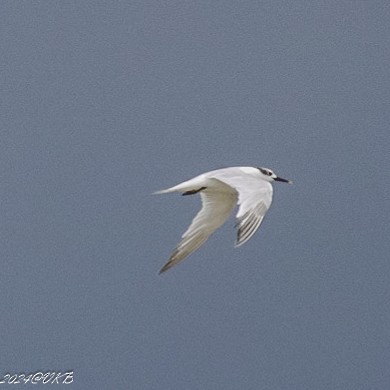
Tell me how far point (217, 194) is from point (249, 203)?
207 centimetres

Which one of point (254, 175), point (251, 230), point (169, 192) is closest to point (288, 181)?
point (254, 175)

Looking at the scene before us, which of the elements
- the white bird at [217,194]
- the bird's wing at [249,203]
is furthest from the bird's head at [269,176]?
the bird's wing at [249,203]

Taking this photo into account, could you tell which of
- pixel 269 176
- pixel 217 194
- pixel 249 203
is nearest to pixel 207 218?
pixel 217 194

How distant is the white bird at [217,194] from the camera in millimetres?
11125

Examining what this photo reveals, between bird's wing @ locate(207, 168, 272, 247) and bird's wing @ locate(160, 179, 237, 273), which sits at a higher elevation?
bird's wing @ locate(207, 168, 272, 247)


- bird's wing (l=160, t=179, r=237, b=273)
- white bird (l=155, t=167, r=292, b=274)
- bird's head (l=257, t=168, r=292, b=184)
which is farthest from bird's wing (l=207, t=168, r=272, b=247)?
bird's head (l=257, t=168, r=292, b=184)

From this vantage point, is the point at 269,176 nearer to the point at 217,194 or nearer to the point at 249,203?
the point at 217,194

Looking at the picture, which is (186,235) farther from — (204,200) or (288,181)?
(288,181)

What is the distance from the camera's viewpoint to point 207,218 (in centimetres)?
1273

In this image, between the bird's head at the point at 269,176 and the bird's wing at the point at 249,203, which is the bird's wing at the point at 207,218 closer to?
the bird's head at the point at 269,176

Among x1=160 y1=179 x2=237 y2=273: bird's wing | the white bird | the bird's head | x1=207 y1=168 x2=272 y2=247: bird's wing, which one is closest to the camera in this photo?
x1=207 y1=168 x2=272 y2=247: bird's wing

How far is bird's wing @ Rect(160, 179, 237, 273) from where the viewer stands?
40.8ft

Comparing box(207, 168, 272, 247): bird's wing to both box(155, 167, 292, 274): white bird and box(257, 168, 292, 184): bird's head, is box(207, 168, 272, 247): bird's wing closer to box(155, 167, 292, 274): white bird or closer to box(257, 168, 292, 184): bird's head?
box(155, 167, 292, 274): white bird

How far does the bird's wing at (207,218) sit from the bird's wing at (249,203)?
95 cm
